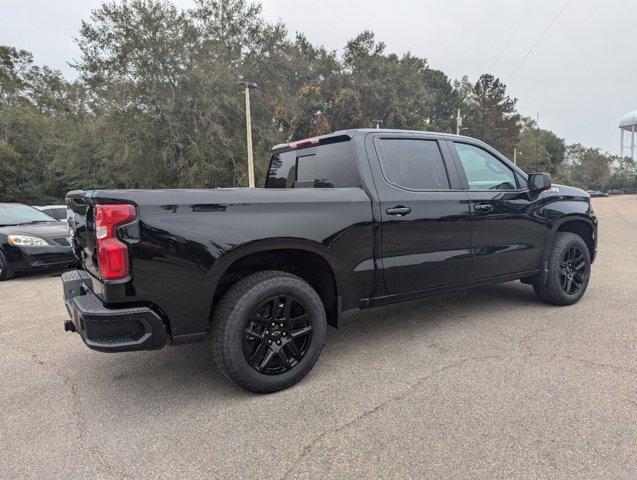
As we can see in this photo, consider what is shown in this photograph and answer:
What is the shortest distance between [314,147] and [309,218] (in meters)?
1.09

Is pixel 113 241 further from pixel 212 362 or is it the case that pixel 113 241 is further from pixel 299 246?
pixel 212 362

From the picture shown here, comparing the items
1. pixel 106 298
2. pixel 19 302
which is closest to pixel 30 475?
pixel 106 298

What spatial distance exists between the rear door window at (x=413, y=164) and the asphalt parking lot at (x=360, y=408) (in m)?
1.39

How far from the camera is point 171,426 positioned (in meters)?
2.61

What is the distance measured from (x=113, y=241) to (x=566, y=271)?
4510mm

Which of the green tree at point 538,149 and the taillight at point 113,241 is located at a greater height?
the green tree at point 538,149

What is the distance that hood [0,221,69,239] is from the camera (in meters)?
7.26

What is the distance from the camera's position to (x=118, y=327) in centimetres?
252

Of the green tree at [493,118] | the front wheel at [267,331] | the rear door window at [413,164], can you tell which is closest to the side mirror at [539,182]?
the rear door window at [413,164]

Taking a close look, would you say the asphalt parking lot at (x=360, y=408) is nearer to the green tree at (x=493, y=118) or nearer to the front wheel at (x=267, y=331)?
the front wheel at (x=267, y=331)

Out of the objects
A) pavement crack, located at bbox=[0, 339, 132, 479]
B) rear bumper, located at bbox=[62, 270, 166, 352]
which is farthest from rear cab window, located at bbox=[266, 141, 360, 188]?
pavement crack, located at bbox=[0, 339, 132, 479]

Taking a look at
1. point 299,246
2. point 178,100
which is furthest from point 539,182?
point 178,100

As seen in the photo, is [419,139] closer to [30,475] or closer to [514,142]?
[30,475]

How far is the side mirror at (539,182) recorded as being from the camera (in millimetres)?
4352
